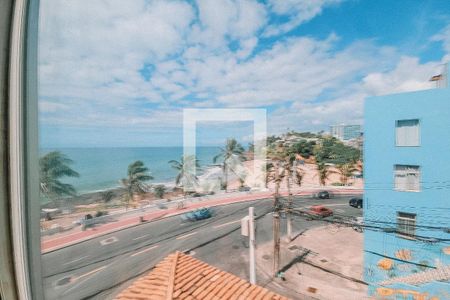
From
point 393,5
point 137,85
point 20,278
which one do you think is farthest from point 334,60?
point 20,278

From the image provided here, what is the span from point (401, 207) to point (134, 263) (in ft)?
10.9

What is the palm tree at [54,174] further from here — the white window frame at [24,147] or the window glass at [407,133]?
the window glass at [407,133]

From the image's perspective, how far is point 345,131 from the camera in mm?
2172

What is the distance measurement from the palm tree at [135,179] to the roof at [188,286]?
104 inches

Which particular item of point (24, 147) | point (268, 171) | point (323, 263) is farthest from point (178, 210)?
point (24, 147)

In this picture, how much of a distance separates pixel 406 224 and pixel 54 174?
8.86 ft

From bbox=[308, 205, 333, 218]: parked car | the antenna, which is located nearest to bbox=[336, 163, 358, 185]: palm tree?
bbox=[308, 205, 333, 218]: parked car

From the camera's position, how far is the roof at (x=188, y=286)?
3.61ft

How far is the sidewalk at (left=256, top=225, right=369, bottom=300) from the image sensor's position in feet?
8.57

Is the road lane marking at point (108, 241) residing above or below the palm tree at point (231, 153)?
below

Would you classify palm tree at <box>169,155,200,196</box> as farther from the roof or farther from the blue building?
the blue building

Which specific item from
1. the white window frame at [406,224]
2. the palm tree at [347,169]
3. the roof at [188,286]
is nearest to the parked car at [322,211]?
the palm tree at [347,169]

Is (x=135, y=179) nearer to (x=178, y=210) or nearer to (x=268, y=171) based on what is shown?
(x=178, y=210)

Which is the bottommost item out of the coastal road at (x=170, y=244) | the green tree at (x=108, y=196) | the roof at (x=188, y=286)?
the coastal road at (x=170, y=244)
